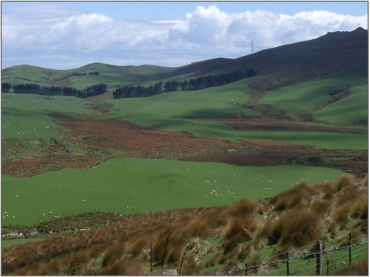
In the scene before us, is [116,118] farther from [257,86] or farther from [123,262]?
[123,262]

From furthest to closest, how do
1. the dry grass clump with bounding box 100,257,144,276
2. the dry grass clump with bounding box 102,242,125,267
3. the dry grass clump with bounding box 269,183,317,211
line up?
1. the dry grass clump with bounding box 269,183,317,211
2. the dry grass clump with bounding box 102,242,125,267
3. the dry grass clump with bounding box 100,257,144,276

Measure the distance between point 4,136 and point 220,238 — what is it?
117 ft

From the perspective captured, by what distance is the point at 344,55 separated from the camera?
134375 millimetres

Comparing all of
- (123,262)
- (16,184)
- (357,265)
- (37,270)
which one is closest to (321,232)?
(357,265)

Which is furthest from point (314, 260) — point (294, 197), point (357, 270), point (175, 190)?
point (175, 190)

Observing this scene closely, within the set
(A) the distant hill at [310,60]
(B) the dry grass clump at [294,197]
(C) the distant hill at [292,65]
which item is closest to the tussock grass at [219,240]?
(B) the dry grass clump at [294,197]

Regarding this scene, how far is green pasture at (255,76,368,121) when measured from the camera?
9162 centimetres

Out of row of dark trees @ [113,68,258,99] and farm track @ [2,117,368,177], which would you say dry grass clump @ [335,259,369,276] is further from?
row of dark trees @ [113,68,258,99]

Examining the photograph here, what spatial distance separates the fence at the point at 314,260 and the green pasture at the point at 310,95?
7392 centimetres

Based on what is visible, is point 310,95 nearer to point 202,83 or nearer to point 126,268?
point 202,83

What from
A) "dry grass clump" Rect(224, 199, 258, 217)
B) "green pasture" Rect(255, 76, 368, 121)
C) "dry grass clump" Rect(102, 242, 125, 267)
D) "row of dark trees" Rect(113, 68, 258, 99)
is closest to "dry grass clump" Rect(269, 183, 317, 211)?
"dry grass clump" Rect(224, 199, 258, 217)

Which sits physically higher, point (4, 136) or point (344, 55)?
point (344, 55)

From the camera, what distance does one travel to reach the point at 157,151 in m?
45.2

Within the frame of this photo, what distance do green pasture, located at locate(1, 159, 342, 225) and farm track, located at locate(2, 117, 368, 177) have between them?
9.34 feet
